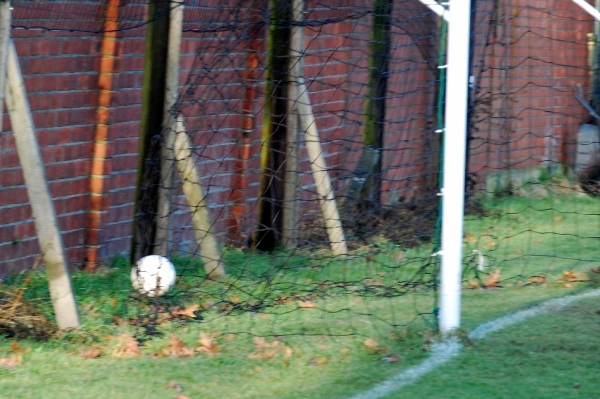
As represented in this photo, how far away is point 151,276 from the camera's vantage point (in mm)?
5742

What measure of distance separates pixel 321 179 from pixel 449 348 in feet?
8.57

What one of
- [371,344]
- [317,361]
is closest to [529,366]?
[371,344]

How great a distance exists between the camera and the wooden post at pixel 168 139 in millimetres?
6094

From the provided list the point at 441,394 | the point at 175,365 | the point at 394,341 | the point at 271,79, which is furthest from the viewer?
the point at 271,79

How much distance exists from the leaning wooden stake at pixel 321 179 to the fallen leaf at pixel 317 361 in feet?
7.23

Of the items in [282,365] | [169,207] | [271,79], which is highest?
[271,79]

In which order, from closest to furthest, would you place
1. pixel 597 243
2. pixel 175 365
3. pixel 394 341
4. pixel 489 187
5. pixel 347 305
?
pixel 175 365 → pixel 394 341 → pixel 347 305 → pixel 597 243 → pixel 489 187

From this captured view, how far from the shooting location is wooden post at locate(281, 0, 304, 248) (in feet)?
23.6

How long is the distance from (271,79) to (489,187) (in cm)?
439

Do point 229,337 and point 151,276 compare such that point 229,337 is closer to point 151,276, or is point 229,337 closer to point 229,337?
point 229,337

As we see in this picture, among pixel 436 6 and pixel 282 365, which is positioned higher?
pixel 436 6

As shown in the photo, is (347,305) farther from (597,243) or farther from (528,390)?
(597,243)

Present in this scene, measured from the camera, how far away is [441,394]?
4.23 metres

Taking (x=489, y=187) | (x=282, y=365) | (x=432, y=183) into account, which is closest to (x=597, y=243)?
(x=432, y=183)
